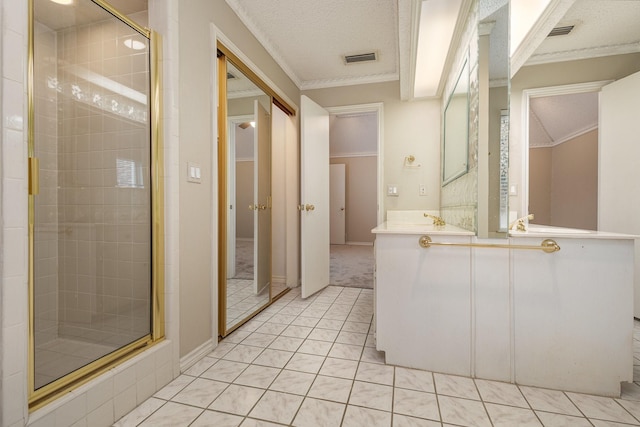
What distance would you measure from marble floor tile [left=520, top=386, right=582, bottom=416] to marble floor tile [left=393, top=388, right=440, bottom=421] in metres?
0.46

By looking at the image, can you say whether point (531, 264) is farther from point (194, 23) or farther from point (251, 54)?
point (251, 54)

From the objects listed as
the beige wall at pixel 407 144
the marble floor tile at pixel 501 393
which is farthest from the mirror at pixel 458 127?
the marble floor tile at pixel 501 393

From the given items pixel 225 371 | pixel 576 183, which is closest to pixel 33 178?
pixel 225 371

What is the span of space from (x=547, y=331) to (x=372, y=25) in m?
2.52

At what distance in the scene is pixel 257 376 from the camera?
1571mm

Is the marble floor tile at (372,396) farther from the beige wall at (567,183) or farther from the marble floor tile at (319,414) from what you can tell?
the beige wall at (567,183)

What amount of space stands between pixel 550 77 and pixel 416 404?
9.98 feet

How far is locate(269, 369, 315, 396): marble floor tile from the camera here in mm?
1443

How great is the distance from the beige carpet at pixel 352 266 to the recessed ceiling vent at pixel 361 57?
2.56m

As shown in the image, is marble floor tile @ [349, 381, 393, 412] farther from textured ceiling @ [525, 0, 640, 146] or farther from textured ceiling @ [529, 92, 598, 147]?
textured ceiling @ [529, 92, 598, 147]

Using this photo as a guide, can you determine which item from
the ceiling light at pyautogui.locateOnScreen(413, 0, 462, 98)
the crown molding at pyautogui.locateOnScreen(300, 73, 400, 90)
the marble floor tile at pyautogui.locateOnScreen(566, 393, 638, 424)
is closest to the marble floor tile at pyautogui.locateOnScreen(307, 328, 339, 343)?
the marble floor tile at pyautogui.locateOnScreen(566, 393, 638, 424)

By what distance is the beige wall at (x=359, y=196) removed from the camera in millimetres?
6984

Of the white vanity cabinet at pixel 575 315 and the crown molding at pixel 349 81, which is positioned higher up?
the crown molding at pixel 349 81

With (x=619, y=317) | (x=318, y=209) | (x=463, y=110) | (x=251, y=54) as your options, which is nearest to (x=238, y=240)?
(x=318, y=209)
